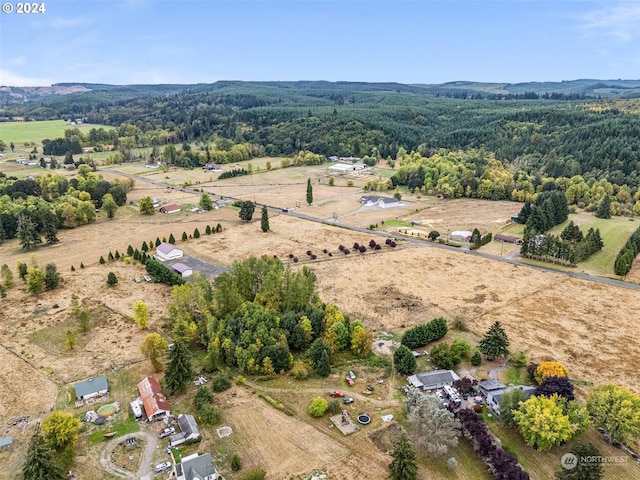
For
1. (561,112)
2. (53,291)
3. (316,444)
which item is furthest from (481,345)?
(561,112)

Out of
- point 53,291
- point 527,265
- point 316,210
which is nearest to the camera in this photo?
point 53,291

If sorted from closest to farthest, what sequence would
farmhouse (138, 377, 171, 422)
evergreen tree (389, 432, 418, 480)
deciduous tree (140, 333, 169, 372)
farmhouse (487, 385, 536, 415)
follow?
evergreen tree (389, 432, 418, 480)
farmhouse (138, 377, 171, 422)
farmhouse (487, 385, 536, 415)
deciduous tree (140, 333, 169, 372)

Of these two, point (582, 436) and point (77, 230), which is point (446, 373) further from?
point (77, 230)

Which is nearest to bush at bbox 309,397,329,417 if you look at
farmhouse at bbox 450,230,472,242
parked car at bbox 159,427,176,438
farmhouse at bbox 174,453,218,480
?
farmhouse at bbox 174,453,218,480

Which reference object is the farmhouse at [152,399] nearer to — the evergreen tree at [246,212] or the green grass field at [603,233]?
the evergreen tree at [246,212]

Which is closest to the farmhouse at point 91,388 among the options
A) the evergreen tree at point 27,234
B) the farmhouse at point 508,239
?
the evergreen tree at point 27,234

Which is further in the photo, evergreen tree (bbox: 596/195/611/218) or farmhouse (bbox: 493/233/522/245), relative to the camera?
evergreen tree (bbox: 596/195/611/218)

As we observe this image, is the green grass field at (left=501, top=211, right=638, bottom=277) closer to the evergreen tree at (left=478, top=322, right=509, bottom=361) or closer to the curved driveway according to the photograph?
the evergreen tree at (left=478, top=322, right=509, bottom=361)
